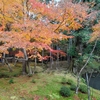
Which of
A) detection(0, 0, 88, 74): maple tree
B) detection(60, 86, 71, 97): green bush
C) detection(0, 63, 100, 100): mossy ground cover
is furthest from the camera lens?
detection(60, 86, 71, 97): green bush

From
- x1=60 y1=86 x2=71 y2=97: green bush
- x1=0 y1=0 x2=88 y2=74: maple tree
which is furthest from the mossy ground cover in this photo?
x1=0 y1=0 x2=88 y2=74: maple tree

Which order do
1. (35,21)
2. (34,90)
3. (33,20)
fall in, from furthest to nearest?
(34,90) → (33,20) → (35,21)

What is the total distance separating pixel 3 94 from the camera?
7.31 metres

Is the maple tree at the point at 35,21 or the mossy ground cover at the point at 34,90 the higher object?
the maple tree at the point at 35,21

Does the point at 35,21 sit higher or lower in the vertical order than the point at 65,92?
higher

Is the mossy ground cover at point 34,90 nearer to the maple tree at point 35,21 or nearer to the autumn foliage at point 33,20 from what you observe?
the maple tree at point 35,21

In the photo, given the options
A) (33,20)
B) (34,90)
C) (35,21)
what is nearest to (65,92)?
(34,90)

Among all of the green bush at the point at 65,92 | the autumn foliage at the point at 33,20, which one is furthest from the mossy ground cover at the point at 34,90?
the autumn foliage at the point at 33,20

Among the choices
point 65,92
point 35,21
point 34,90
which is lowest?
point 65,92

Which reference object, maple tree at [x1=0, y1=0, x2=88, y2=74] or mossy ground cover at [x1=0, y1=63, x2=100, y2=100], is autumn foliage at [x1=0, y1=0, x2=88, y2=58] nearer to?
maple tree at [x1=0, y1=0, x2=88, y2=74]

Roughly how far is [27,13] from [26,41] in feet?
5.94

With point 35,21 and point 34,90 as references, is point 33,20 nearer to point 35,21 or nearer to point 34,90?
point 35,21

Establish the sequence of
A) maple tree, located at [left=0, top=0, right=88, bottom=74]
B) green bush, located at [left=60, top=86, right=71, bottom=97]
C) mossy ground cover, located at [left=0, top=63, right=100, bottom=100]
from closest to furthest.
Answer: maple tree, located at [left=0, top=0, right=88, bottom=74], mossy ground cover, located at [left=0, top=63, right=100, bottom=100], green bush, located at [left=60, top=86, right=71, bottom=97]

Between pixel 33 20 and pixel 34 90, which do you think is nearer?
pixel 33 20
